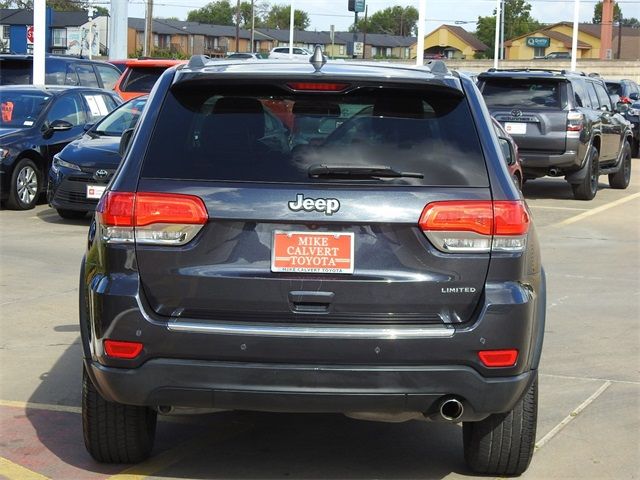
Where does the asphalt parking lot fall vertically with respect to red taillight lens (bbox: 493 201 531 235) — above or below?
below

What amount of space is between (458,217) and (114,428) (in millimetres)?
1736

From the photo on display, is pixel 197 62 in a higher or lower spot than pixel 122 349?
higher

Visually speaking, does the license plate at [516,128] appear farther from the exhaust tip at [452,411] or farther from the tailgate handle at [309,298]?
the tailgate handle at [309,298]

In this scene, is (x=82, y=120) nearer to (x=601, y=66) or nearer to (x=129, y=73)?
(x=129, y=73)

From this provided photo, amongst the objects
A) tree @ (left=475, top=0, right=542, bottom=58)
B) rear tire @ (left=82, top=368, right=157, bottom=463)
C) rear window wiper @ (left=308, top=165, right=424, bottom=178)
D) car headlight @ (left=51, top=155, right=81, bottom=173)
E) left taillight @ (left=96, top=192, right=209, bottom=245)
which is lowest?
rear tire @ (left=82, top=368, right=157, bottom=463)

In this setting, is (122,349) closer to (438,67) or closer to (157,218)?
(157,218)

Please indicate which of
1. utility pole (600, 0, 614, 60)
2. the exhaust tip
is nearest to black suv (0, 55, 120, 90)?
the exhaust tip

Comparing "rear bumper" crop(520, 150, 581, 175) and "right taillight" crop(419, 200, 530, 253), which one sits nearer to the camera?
"right taillight" crop(419, 200, 530, 253)

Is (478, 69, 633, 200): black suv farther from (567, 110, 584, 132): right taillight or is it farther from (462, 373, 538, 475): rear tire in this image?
(462, 373, 538, 475): rear tire

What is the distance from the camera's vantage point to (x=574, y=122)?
Answer: 16.5m

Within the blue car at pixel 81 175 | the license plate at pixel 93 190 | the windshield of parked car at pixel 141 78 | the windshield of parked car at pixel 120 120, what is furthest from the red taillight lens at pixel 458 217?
the windshield of parked car at pixel 141 78

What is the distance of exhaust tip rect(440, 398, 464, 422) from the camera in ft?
14.2

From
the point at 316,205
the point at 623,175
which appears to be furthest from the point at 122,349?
the point at 623,175

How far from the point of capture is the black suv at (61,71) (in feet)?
71.7
